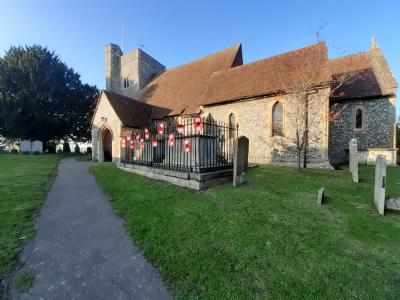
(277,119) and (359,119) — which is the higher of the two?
(359,119)

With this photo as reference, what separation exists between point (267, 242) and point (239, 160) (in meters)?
4.20

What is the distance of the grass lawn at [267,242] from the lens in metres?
2.88

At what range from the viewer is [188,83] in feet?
73.2

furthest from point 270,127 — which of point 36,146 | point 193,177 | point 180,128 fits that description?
point 36,146

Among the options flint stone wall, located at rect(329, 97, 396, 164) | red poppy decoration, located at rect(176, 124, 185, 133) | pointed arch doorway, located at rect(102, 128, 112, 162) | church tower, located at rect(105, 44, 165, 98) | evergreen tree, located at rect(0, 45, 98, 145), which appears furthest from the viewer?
church tower, located at rect(105, 44, 165, 98)

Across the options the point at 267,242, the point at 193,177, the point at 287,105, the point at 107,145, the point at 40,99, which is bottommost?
the point at 267,242

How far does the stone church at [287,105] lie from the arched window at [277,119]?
0.07m

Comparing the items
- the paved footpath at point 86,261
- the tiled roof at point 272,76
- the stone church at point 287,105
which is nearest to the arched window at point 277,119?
the stone church at point 287,105

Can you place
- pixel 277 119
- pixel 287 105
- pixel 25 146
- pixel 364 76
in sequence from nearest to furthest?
pixel 287 105
pixel 277 119
pixel 364 76
pixel 25 146

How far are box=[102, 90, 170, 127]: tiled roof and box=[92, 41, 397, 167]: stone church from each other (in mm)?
93

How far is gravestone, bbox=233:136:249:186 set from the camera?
772cm

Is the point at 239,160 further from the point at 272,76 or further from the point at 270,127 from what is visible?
the point at 272,76

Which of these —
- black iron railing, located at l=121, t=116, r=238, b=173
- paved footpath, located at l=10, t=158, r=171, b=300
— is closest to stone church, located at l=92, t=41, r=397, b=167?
black iron railing, located at l=121, t=116, r=238, b=173

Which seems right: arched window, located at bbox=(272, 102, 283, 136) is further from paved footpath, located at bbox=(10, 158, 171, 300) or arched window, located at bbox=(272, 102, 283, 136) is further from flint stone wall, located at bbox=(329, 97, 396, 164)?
paved footpath, located at bbox=(10, 158, 171, 300)
